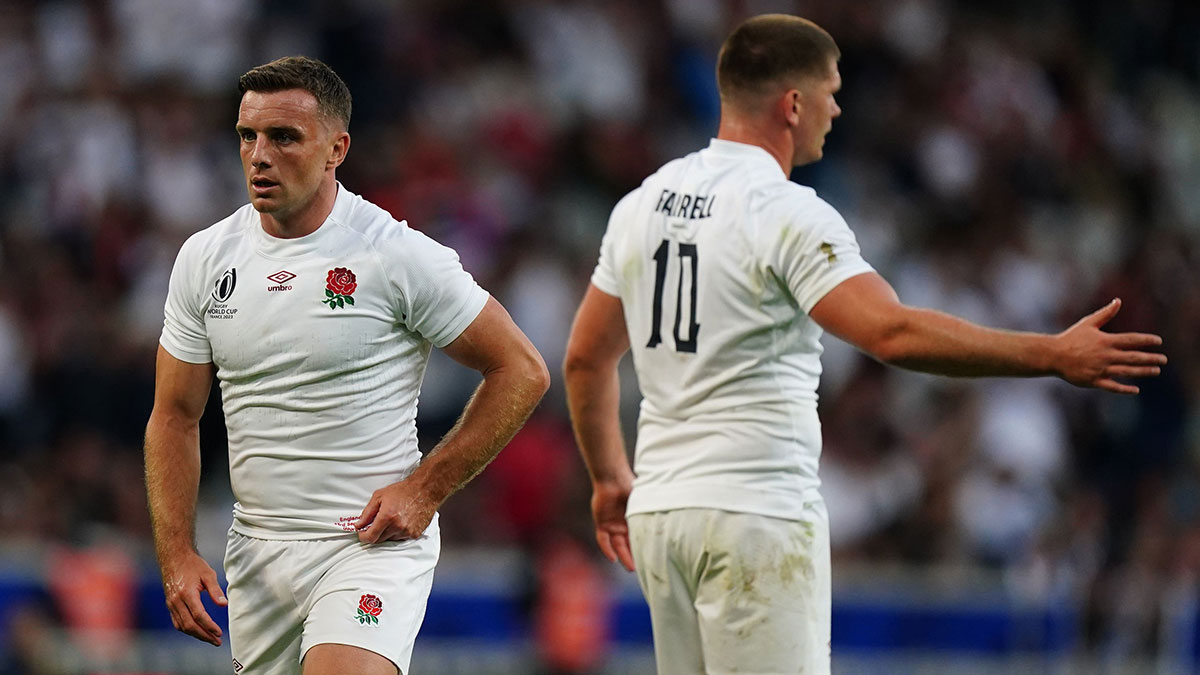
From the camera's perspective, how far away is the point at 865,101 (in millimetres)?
15195

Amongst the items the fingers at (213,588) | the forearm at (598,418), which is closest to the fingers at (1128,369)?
the forearm at (598,418)

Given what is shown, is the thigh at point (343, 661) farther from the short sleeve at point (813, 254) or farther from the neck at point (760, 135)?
the neck at point (760, 135)

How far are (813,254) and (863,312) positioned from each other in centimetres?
30

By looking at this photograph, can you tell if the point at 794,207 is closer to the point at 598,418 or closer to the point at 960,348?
the point at 960,348

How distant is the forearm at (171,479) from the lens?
5430 millimetres

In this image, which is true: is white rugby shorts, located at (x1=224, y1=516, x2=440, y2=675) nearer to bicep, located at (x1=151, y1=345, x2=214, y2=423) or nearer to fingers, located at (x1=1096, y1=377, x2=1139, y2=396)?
bicep, located at (x1=151, y1=345, x2=214, y2=423)

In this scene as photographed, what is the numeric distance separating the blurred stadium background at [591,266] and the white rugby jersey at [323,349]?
5416 mm

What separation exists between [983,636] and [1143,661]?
3.96 ft

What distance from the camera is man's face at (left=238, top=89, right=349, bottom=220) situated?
525 centimetres

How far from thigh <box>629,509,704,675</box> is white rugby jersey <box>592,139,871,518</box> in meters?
0.07

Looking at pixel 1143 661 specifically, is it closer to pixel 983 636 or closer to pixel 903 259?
pixel 983 636

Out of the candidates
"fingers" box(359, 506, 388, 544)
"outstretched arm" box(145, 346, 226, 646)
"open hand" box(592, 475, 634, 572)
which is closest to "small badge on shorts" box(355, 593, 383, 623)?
"fingers" box(359, 506, 388, 544)

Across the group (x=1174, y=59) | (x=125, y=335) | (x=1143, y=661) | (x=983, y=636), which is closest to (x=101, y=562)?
(x=125, y=335)

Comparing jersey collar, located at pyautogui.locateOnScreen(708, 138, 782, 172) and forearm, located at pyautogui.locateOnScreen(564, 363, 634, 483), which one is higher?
jersey collar, located at pyautogui.locateOnScreen(708, 138, 782, 172)
